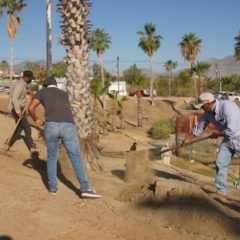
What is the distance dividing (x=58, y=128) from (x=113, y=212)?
1263 mm

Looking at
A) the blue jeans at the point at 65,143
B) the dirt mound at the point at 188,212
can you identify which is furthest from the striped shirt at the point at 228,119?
the blue jeans at the point at 65,143

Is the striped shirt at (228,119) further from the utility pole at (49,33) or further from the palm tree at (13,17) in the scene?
the palm tree at (13,17)

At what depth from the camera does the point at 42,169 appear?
8.52 m

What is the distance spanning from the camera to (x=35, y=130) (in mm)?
13195

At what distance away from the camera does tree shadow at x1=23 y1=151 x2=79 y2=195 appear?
7.16 m

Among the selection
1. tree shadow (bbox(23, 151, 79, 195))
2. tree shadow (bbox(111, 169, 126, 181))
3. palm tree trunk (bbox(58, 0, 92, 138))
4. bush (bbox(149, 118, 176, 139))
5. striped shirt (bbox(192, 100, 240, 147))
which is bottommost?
bush (bbox(149, 118, 176, 139))

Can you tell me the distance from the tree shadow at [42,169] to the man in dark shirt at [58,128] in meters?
0.46

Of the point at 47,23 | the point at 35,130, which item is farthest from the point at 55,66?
the point at 35,130

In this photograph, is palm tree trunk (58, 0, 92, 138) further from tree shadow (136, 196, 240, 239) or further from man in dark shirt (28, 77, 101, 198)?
tree shadow (136, 196, 240, 239)

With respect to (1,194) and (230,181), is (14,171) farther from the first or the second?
(230,181)

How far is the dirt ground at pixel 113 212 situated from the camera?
200 inches

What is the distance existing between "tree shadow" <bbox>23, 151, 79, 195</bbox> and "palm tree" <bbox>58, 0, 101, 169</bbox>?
0.97 m

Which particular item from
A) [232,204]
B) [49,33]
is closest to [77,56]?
[232,204]

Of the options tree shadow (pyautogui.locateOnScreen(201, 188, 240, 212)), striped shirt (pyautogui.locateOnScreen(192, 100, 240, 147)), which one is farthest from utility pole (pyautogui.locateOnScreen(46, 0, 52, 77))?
tree shadow (pyautogui.locateOnScreen(201, 188, 240, 212))
